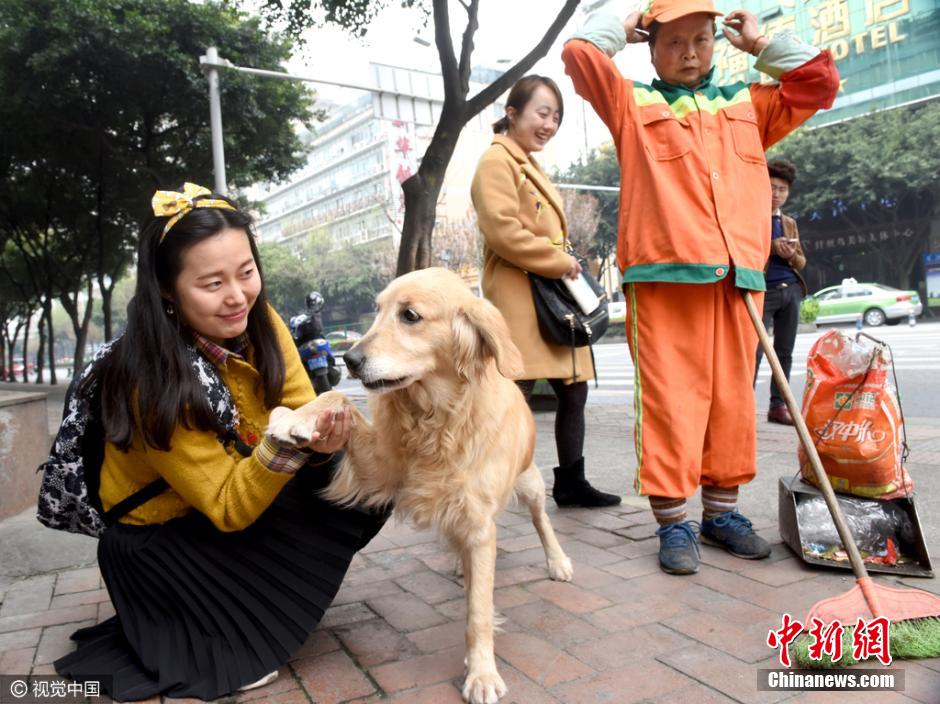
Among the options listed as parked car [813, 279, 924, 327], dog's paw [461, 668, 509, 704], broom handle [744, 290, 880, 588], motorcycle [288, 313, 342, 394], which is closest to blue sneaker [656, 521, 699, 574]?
broom handle [744, 290, 880, 588]

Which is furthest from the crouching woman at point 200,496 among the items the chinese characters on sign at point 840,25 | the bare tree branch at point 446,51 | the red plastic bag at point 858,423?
the chinese characters on sign at point 840,25

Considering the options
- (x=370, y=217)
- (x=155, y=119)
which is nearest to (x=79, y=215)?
(x=155, y=119)

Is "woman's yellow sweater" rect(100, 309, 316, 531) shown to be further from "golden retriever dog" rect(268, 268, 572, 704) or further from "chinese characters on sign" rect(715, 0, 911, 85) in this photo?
"chinese characters on sign" rect(715, 0, 911, 85)

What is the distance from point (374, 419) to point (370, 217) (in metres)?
57.9

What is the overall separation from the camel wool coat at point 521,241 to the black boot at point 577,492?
0.57 metres

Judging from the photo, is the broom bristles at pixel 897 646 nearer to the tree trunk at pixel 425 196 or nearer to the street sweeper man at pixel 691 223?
the street sweeper man at pixel 691 223

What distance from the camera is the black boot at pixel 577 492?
156 inches

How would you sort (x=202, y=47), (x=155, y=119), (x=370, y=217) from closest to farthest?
(x=202, y=47) < (x=155, y=119) < (x=370, y=217)

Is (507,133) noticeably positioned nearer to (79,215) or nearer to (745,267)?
(745,267)

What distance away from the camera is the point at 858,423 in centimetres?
288

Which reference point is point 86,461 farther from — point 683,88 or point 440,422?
point 683,88

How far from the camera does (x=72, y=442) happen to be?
88.8 inches

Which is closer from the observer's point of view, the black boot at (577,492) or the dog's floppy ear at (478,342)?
the dog's floppy ear at (478,342)

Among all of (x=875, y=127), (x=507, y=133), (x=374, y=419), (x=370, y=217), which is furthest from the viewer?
(x=370, y=217)
